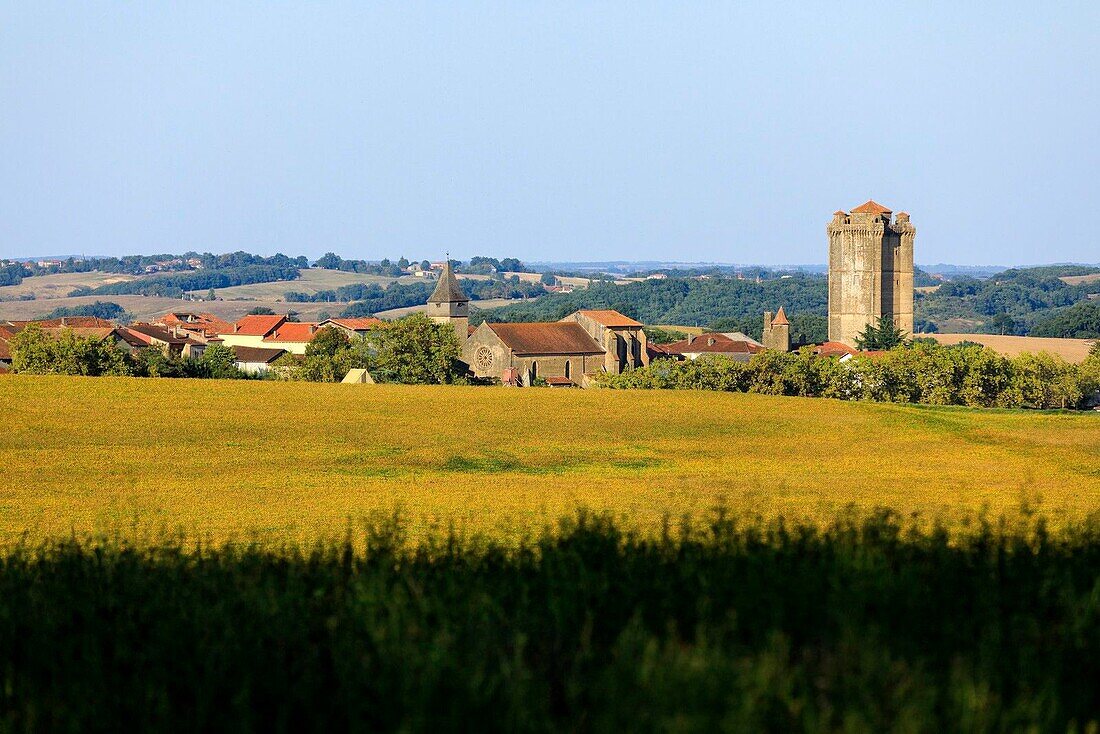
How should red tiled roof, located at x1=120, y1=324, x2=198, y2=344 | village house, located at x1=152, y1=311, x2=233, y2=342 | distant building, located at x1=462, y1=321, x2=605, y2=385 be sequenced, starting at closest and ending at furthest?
distant building, located at x1=462, y1=321, x2=605, y2=385
red tiled roof, located at x1=120, y1=324, x2=198, y2=344
village house, located at x1=152, y1=311, x2=233, y2=342

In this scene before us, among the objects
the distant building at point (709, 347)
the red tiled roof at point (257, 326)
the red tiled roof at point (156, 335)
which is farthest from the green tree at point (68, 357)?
the red tiled roof at point (257, 326)

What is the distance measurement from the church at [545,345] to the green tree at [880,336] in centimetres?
3261

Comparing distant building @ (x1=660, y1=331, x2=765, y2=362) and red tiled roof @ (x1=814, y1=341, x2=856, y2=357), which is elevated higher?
red tiled roof @ (x1=814, y1=341, x2=856, y2=357)

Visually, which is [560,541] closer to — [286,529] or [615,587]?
[615,587]

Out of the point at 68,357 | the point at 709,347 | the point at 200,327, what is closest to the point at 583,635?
the point at 68,357

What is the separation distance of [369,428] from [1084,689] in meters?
35.1

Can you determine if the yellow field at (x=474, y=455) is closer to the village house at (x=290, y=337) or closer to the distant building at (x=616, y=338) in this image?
the distant building at (x=616, y=338)

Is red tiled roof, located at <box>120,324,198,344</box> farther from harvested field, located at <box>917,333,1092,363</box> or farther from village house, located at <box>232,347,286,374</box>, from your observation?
harvested field, located at <box>917,333,1092,363</box>

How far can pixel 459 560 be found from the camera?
11.4 meters

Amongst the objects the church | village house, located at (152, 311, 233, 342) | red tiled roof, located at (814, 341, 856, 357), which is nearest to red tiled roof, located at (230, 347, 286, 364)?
village house, located at (152, 311, 233, 342)

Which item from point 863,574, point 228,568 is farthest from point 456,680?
point 228,568

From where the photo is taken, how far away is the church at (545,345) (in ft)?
383

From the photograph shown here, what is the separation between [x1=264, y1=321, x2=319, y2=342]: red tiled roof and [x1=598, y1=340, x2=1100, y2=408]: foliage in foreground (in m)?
90.1

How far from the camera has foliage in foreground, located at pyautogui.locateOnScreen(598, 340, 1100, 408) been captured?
3150 inches
